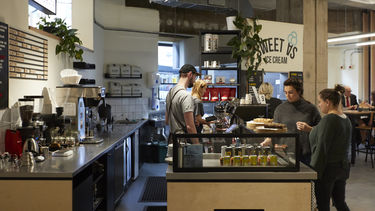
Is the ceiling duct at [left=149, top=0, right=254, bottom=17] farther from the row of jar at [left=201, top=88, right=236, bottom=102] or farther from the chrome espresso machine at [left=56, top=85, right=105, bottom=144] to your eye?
the chrome espresso machine at [left=56, top=85, right=105, bottom=144]

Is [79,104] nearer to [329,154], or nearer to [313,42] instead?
[329,154]

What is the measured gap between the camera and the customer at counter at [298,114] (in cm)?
401

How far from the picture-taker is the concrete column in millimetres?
8250

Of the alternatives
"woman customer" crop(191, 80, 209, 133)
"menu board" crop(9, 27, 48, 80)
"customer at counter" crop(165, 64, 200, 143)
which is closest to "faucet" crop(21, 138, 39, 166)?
"menu board" crop(9, 27, 48, 80)

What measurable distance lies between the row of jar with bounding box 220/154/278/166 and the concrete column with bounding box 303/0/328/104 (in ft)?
18.9

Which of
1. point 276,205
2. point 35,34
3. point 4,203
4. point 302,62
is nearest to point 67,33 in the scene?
point 35,34

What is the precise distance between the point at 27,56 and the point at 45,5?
3.42 ft

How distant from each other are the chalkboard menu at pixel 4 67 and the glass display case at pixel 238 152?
1771 mm

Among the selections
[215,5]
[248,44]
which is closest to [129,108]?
[215,5]

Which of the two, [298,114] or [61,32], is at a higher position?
[61,32]

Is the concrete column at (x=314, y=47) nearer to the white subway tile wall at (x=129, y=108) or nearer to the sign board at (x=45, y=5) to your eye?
the white subway tile wall at (x=129, y=108)

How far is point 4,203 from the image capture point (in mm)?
2891

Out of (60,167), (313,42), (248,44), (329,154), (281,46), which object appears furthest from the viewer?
(313,42)

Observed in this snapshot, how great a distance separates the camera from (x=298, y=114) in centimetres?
404
